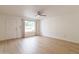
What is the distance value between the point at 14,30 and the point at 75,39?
379cm

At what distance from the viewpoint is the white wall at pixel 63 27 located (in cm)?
513

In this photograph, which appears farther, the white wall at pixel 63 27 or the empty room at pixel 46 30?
the white wall at pixel 63 27

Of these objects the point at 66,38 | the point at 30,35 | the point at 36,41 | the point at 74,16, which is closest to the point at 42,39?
the point at 36,41

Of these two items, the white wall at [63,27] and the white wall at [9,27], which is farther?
the white wall at [9,27]

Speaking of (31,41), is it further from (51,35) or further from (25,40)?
(51,35)

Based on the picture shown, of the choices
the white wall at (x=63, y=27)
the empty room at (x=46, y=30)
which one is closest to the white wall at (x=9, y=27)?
the empty room at (x=46, y=30)

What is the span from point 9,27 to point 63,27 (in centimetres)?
334

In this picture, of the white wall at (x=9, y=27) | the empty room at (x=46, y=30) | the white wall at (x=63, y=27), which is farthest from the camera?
the white wall at (x=9, y=27)

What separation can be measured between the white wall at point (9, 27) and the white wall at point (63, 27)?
6.32 feet

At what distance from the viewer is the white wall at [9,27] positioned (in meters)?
5.78

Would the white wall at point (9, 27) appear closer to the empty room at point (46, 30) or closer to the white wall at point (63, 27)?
the empty room at point (46, 30)

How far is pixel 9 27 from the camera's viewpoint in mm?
6172

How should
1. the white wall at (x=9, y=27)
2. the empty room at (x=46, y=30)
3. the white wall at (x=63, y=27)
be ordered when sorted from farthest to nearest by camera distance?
the white wall at (x=9, y=27) → the white wall at (x=63, y=27) → the empty room at (x=46, y=30)

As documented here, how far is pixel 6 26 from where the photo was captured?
605 cm
